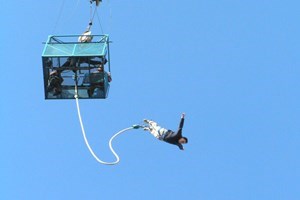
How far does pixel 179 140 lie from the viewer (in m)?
20.9

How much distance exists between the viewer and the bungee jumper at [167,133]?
20.8m

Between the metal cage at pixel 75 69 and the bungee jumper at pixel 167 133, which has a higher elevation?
the metal cage at pixel 75 69

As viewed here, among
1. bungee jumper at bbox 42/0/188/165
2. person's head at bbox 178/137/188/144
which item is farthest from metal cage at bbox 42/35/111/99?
person's head at bbox 178/137/188/144

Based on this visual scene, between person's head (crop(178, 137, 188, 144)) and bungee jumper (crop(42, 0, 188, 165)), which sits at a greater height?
bungee jumper (crop(42, 0, 188, 165))

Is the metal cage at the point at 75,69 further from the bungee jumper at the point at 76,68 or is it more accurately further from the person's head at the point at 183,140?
the person's head at the point at 183,140

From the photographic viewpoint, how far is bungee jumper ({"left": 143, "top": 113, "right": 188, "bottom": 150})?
2083cm

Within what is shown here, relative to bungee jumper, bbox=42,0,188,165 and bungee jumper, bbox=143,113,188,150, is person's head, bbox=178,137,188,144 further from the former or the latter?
bungee jumper, bbox=42,0,188,165

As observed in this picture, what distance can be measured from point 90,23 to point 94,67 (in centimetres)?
299

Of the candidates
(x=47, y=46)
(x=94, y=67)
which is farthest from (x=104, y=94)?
(x=47, y=46)

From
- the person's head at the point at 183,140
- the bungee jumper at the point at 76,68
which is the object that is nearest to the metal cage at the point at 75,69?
the bungee jumper at the point at 76,68

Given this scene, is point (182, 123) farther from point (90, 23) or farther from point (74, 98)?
point (90, 23)

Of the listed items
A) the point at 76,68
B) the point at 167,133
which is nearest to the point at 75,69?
the point at 76,68

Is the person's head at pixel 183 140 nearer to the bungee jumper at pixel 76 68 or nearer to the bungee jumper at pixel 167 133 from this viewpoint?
the bungee jumper at pixel 167 133

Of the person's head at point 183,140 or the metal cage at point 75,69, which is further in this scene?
the metal cage at point 75,69
